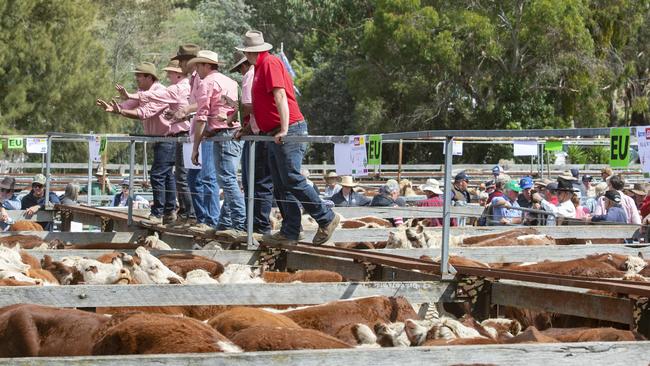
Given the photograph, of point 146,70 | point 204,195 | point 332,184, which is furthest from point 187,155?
point 332,184

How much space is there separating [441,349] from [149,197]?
18314mm

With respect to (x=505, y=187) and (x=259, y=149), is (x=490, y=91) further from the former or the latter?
(x=259, y=149)

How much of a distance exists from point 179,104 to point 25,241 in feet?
7.48

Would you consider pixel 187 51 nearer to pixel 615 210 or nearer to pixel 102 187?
pixel 615 210

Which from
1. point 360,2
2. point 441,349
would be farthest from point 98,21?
point 441,349

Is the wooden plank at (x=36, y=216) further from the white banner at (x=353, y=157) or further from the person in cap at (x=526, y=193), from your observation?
the white banner at (x=353, y=157)

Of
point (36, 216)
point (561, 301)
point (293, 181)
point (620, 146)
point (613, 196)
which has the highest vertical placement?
point (620, 146)

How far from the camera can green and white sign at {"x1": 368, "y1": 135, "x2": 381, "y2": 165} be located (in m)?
9.78

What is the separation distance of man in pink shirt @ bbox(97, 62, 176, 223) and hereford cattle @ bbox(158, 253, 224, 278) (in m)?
2.93

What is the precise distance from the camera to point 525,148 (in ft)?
82.4

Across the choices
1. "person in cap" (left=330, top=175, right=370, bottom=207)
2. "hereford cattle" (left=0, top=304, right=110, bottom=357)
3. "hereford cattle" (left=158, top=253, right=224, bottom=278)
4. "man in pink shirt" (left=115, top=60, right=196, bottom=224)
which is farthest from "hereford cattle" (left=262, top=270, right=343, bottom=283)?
"person in cap" (left=330, top=175, right=370, bottom=207)

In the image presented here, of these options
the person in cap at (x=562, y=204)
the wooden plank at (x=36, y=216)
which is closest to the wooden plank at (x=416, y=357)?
the person in cap at (x=562, y=204)

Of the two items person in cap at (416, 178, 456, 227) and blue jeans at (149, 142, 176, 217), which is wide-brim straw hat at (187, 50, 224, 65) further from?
person in cap at (416, 178, 456, 227)

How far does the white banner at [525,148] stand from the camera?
23.4 meters
